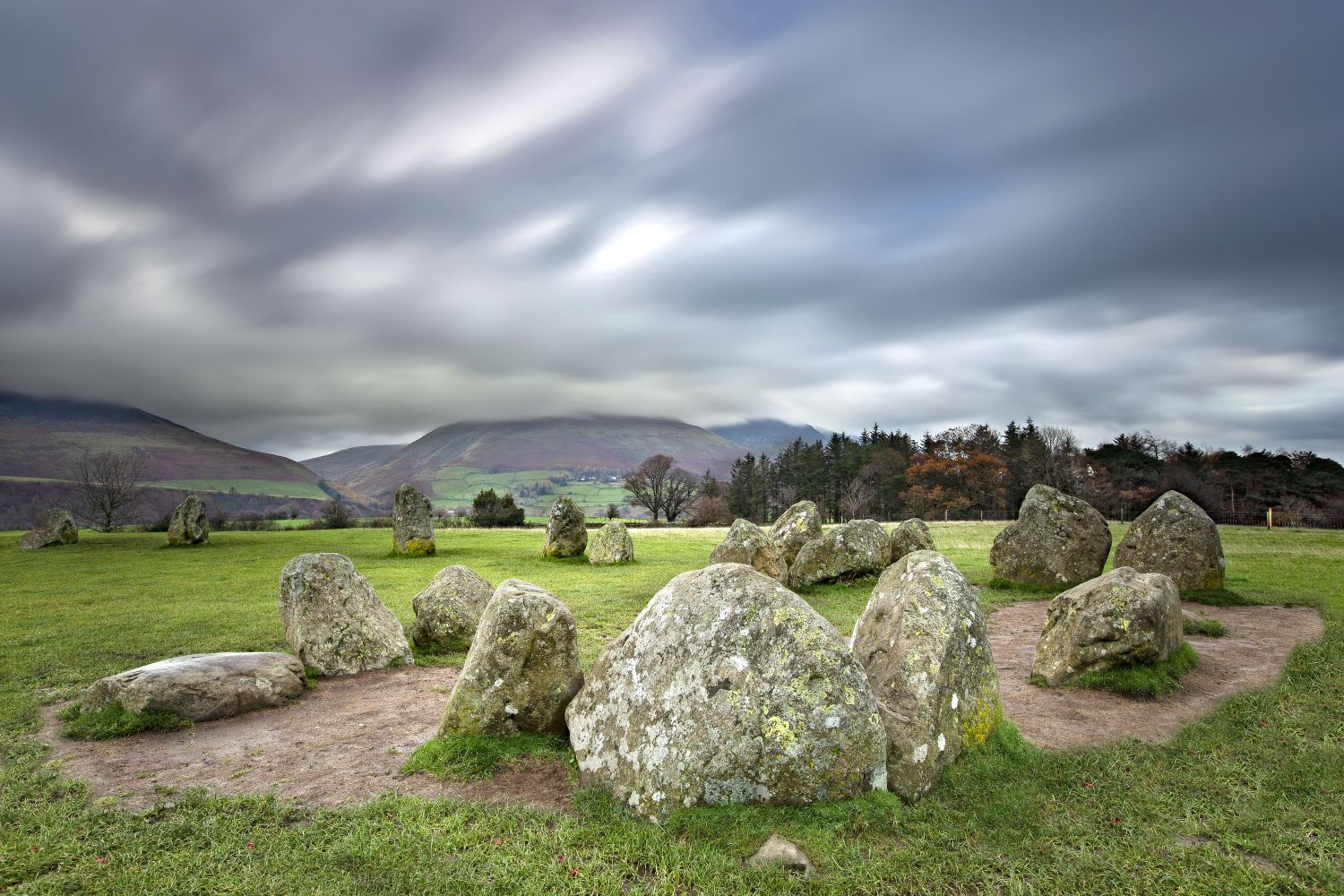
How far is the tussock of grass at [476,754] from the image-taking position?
701cm

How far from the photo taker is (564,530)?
28.8 m

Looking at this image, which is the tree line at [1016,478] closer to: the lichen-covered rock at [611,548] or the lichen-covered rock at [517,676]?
the lichen-covered rock at [611,548]

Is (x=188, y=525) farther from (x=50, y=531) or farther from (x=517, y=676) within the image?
(x=517, y=676)

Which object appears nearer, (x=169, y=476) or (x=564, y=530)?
(x=564, y=530)

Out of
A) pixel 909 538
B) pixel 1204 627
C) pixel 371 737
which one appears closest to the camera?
pixel 371 737

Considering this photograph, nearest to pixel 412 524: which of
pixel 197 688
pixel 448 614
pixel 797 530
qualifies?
pixel 797 530

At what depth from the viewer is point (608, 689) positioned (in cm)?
677

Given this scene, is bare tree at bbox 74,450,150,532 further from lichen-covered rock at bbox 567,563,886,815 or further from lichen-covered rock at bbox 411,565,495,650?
lichen-covered rock at bbox 567,563,886,815

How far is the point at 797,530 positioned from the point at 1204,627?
11.6 metres

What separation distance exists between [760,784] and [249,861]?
4366 mm

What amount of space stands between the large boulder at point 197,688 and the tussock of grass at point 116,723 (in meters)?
0.07

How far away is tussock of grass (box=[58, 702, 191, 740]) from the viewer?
27.2 feet

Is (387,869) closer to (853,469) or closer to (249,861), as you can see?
(249,861)

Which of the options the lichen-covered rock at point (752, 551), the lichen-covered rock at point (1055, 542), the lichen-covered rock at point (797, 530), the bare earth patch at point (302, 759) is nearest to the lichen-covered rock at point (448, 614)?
the bare earth patch at point (302, 759)
